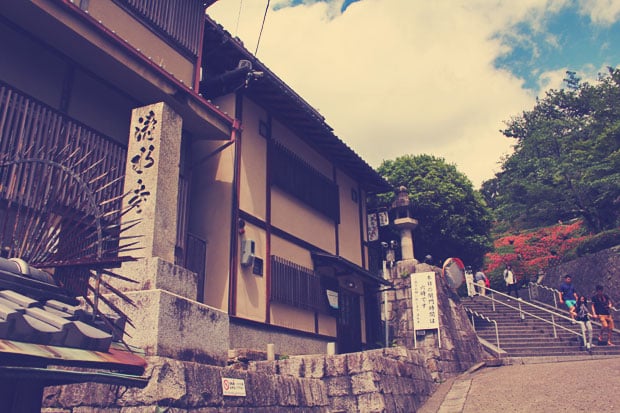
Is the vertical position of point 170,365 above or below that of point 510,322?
below

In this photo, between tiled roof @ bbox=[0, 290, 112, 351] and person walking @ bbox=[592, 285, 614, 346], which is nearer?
tiled roof @ bbox=[0, 290, 112, 351]

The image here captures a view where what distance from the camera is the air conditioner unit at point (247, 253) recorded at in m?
11.6

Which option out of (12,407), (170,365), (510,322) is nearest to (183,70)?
(170,365)

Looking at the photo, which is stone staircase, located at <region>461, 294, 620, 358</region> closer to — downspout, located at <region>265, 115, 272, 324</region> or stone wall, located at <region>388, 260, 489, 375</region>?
stone wall, located at <region>388, 260, 489, 375</region>

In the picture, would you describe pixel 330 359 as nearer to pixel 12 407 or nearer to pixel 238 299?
pixel 238 299

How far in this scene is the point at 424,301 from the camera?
664 inches

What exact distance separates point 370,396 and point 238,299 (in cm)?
339

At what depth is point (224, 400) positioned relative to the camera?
20.0 feet

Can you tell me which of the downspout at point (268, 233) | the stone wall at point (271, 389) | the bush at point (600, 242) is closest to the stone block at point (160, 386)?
the stone wall at point (271, 389)

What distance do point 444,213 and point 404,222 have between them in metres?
8.36

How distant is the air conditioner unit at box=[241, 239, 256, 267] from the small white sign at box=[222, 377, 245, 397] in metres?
5.21

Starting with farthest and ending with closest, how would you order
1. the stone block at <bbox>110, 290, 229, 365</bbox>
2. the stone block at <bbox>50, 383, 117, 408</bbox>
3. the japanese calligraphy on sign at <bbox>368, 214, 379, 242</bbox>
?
the japanese calligraphy on sign at <bbox>368, 214, 379, 242</bbox>
the stone block at <bbox>110, 290, 229, 365</bbox>
the stone block at <bbox>50, 383, 117, 408</bbox>

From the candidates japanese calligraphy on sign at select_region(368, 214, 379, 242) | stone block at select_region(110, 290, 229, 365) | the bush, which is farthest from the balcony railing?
the bush

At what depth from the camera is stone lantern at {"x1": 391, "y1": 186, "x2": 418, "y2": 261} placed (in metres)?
19.8
